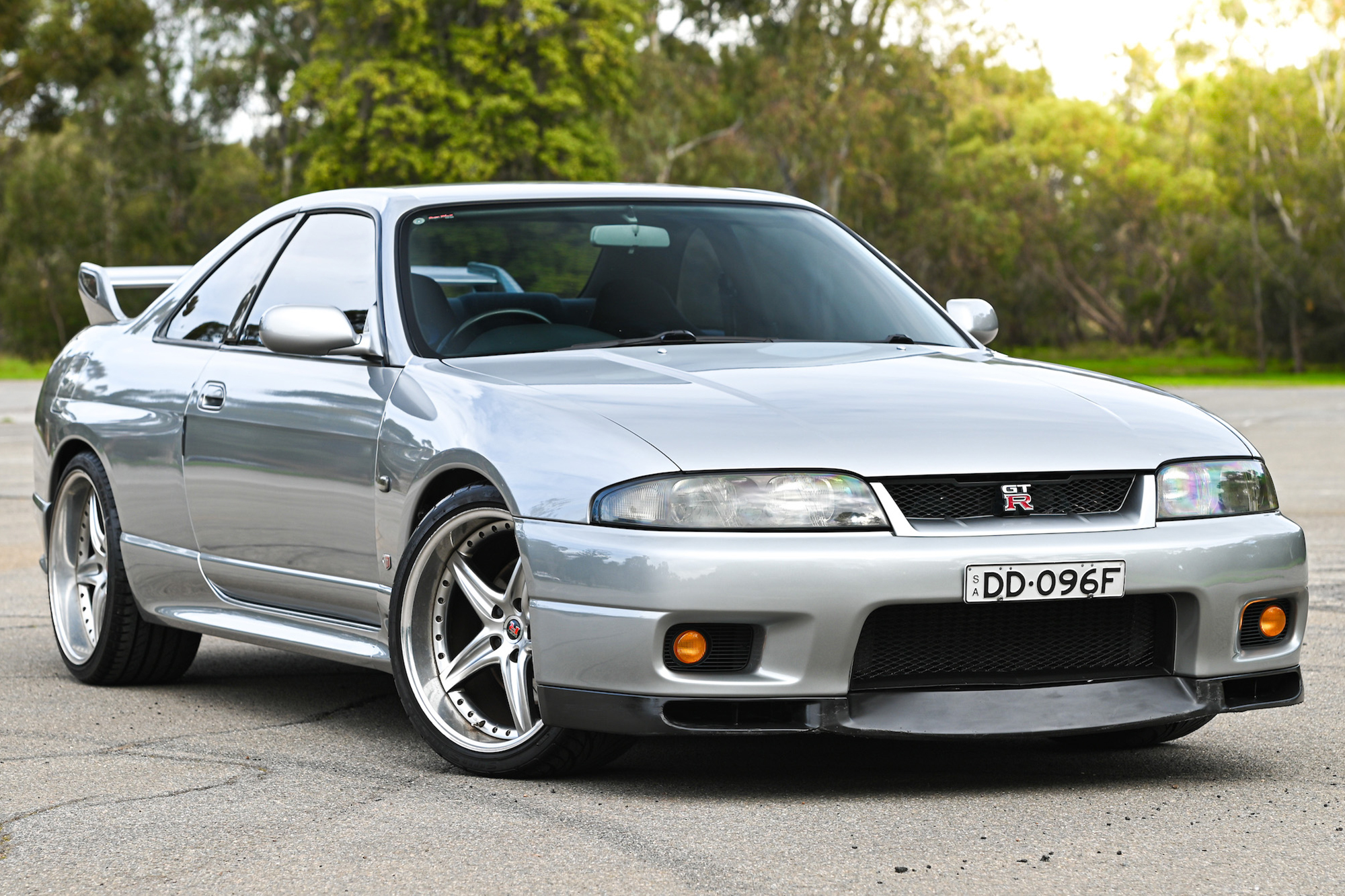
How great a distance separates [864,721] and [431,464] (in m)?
1.27

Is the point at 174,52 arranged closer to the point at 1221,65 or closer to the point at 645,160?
the point at 645,160

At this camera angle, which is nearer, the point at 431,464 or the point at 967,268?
the point at 431,464

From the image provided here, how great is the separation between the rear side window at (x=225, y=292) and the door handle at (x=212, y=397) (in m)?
0.32

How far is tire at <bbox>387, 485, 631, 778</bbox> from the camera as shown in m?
4.41

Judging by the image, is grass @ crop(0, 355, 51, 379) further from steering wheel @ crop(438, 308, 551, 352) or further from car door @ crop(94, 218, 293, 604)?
steering wheel @ crop(438, 308, 551, 352)

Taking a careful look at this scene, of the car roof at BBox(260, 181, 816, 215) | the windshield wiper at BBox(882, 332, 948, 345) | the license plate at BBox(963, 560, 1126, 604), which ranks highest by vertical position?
the car roof at BBox(260, 181, 816, 215)

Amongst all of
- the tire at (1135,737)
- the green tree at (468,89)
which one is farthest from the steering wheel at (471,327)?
the green tree at (468,89)

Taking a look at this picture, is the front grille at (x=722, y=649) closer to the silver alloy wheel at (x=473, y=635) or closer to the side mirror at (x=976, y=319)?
the silver alloy wheel at (x=473, y=635)

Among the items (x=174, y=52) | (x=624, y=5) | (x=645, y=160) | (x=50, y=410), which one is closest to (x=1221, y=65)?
(x=645, y=160)

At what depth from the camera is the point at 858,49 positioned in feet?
177

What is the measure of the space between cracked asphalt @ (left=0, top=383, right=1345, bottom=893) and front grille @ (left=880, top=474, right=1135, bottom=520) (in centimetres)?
66

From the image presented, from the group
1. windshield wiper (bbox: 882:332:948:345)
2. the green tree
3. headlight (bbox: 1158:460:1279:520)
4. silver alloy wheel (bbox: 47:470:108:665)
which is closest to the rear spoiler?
silver alloy wheel (bbox: 47:470:108:665)

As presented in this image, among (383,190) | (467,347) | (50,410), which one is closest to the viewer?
(467,347)

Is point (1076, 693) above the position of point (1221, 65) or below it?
below
